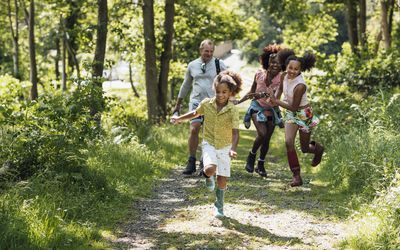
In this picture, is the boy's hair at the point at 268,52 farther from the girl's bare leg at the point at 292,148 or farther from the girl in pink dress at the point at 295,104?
the girl's bare leg at the point at 292,148

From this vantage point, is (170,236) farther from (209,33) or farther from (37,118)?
(209,33)

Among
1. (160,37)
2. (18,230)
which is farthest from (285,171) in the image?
(160,37)

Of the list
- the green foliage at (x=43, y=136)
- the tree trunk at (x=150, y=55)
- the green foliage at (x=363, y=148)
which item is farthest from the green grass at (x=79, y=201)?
the tree trunk at (x=150, y=55)

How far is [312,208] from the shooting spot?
6.77 metres

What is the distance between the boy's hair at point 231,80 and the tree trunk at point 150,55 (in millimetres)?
8400

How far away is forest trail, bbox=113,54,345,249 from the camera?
5430 millimetres

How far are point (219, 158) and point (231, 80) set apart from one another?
0.91m

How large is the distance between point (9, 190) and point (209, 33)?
21733 millimetres

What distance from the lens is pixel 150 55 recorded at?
15.2 m

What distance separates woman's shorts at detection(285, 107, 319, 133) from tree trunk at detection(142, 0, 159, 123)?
7537mm

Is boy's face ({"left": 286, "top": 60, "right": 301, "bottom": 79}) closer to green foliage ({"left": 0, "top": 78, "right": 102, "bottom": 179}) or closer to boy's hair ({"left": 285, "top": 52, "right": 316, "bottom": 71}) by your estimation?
boy's hair ({"left": 285, "top": 52, "right": 316, "bottom": 71})

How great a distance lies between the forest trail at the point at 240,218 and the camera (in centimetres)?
543

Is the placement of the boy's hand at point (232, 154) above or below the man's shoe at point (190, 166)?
above

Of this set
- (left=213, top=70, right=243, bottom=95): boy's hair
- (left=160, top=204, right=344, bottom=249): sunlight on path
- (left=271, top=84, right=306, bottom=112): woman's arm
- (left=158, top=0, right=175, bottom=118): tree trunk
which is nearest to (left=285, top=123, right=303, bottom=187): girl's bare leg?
(left=271, top=84, right=306, bottom=112): woman's arm
